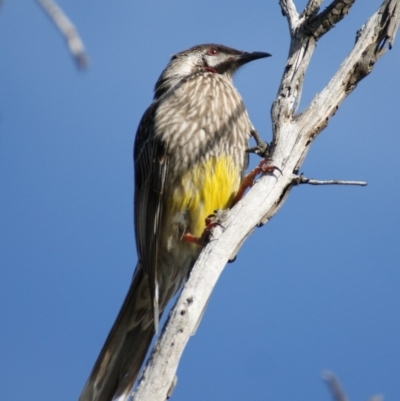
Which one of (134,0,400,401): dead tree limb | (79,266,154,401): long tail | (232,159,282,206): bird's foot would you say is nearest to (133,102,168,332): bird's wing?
(79,266,154,401): long tail

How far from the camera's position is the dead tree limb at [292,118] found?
147 inches

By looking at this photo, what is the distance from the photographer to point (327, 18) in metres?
4.34

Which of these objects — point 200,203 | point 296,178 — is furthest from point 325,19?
point 200,203

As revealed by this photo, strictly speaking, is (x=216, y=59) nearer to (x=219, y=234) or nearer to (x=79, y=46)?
(x=219, y=234)

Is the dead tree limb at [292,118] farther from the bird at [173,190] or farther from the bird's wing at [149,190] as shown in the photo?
the bird's wing at [149,190]

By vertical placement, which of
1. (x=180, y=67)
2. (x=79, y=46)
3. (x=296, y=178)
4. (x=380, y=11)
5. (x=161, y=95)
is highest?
(x=180, y=67)

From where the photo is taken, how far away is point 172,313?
3533 mm

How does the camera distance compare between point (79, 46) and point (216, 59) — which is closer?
point (79, 46)

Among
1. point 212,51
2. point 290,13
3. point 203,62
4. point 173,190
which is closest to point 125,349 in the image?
point 173,190

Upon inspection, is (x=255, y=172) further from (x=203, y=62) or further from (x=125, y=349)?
(x=203, y=62)

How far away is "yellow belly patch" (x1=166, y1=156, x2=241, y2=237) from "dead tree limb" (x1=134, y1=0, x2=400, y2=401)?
30.5 inches

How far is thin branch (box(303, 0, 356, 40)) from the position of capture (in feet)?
14.2

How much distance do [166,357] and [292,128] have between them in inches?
62.4

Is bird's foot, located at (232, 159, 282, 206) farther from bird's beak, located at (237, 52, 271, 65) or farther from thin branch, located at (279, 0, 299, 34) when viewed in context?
bird's beak, located at (237, 52, 271, 65)
